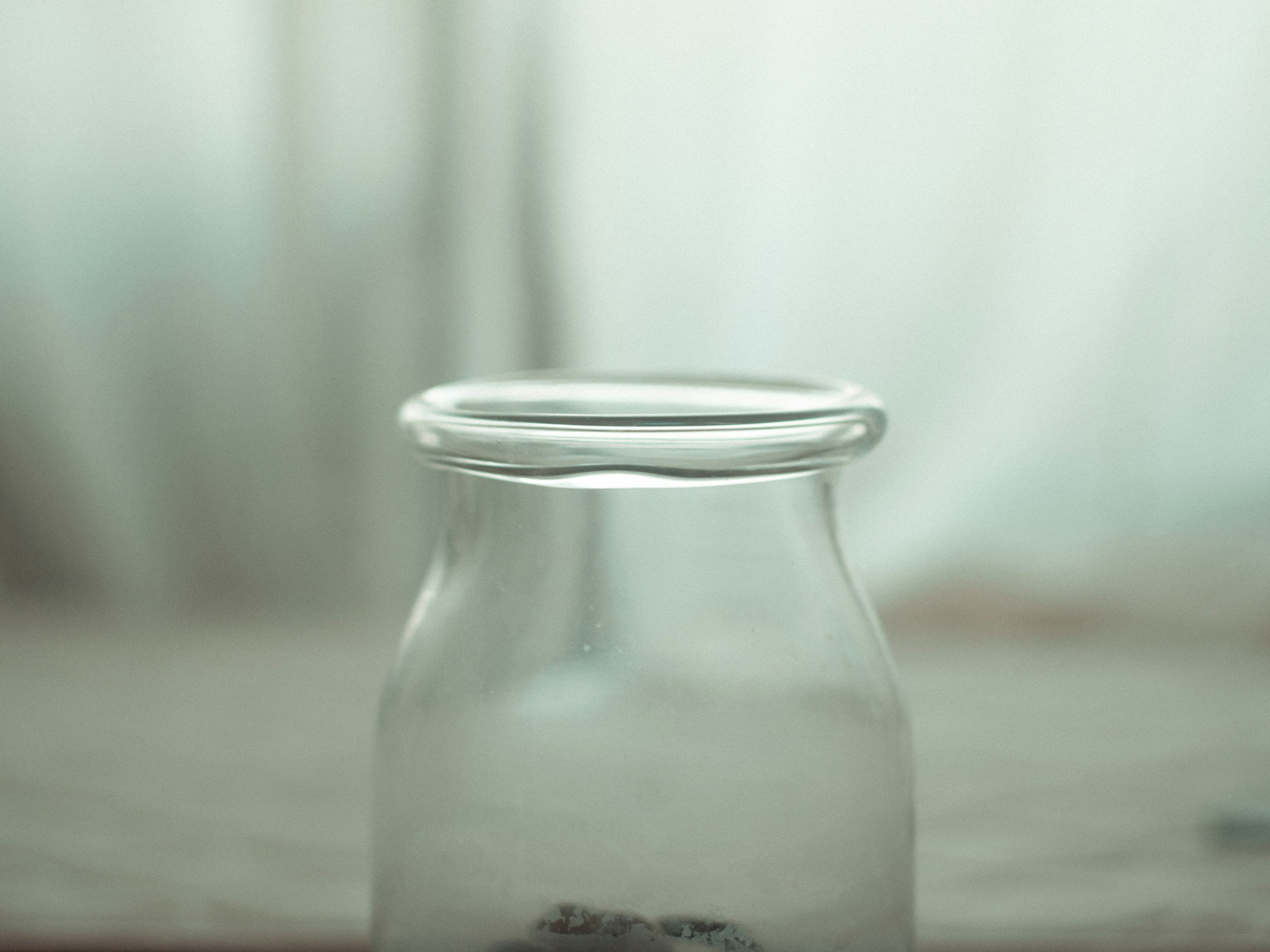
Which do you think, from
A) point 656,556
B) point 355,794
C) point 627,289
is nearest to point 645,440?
point 656,556

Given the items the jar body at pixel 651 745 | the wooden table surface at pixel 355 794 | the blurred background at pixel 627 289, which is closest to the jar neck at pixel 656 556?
the jar body at pixel 651 745

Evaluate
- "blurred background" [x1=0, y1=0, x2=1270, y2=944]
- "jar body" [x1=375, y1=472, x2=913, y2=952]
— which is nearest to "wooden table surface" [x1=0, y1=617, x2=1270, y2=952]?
"blurred background" [x1=0, y1=0, x2=1270, y2=944]

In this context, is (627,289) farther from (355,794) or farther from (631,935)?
(631,935)

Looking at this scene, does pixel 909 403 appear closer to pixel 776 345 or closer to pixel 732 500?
pixel 776 345

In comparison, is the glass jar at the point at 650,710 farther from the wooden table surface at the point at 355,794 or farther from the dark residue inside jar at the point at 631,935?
the wooden table surface at the point at 355,794

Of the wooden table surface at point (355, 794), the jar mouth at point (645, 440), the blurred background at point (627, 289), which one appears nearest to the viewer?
the jar mouth at point (645, 440)
